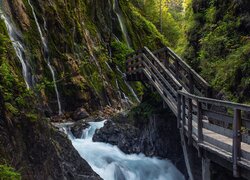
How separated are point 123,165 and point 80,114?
7101 mm

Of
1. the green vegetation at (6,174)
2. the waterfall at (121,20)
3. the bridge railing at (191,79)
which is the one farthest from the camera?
the waterfall at (121,20)

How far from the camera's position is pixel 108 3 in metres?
31.9

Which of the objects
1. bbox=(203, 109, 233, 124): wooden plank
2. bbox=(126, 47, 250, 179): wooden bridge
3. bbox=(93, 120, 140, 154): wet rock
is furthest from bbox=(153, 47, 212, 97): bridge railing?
bbox=(203, 109, 233, 124): wooden plank

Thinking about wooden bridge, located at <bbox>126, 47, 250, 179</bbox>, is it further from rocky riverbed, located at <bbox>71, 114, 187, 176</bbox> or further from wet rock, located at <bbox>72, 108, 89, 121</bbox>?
wet rock, located at <bbox>72, 108, 89, 121</bbox>

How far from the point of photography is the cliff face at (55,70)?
25.7ft

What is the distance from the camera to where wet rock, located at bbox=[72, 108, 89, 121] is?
19531 millimetres

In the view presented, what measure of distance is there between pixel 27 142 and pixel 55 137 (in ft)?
6.92

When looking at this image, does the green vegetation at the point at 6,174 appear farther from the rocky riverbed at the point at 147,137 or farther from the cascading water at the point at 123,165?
the rocky riverbed at the point at 147,137

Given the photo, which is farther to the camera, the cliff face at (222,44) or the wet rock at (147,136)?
the wet rock at (147,136)

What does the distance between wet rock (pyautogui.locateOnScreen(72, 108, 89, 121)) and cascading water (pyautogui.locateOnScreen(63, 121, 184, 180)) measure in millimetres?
4743

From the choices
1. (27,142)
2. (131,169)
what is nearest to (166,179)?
(131,169)

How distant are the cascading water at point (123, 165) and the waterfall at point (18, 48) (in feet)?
15.1

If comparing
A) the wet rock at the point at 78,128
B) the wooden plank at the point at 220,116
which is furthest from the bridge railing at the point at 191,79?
the wet rock at the point at 78,128

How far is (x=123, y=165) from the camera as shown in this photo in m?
13.1
